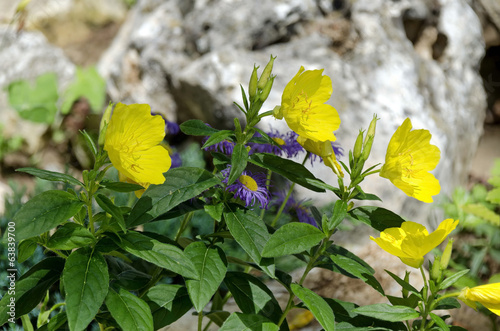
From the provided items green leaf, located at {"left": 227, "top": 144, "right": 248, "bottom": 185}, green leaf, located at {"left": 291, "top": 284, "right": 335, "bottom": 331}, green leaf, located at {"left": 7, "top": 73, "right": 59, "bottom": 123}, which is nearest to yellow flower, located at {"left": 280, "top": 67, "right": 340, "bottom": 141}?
green leaf, located at {"left": 227, "top": 144, "right": 248, "bottom": 185}

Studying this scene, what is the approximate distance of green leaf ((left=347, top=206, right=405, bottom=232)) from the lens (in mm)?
1127

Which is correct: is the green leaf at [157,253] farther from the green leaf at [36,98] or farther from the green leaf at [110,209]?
the green leaf at [36,98]

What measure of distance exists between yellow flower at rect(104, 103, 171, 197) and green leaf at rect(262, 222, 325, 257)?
27cm

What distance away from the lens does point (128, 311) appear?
3.31ft

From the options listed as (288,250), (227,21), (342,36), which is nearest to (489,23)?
(342,36)

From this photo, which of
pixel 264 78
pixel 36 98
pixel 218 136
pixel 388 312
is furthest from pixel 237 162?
pixel 36 98

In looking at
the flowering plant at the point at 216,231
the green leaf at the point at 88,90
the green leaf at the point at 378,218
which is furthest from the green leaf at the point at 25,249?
the green leaf at the point at 88,90

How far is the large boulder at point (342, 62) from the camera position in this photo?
2.62 metres

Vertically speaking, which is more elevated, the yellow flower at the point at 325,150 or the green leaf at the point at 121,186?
the yellow flower at the point at 325,150

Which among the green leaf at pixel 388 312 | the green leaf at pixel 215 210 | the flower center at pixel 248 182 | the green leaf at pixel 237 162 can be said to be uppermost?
the green leaf at pixel 237 162

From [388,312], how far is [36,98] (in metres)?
3.38

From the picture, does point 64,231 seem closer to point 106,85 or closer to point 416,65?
point 416,65

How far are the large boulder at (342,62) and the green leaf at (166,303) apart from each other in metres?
1.32

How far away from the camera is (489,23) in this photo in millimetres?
3949
